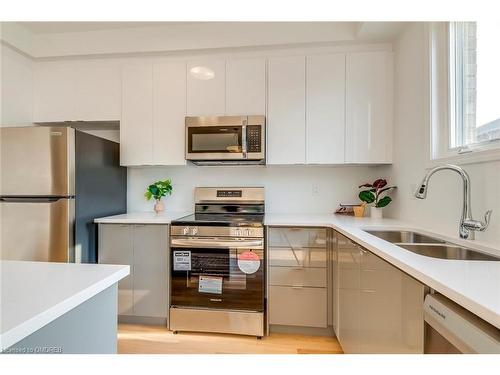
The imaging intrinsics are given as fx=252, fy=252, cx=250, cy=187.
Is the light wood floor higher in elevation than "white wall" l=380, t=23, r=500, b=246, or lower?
lower

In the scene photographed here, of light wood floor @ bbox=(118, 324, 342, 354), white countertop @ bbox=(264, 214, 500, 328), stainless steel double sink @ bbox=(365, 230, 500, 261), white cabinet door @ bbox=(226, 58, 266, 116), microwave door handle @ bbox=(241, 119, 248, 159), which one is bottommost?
light wood floor @ bbox=(118, 324, 342, 354)

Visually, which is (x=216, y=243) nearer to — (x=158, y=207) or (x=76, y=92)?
(x=158, y=207)

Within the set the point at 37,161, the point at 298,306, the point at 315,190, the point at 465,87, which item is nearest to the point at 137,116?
the point at 37,161

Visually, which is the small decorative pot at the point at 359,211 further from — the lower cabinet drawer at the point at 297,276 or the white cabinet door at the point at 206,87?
the white cabinet door at the point at 206,87

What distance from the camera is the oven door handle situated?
1936 mm

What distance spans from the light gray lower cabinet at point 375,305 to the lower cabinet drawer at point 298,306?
0.59ft

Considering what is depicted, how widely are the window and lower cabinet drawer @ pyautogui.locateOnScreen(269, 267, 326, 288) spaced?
1.14 meters

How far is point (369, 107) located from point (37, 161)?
2.71 meters

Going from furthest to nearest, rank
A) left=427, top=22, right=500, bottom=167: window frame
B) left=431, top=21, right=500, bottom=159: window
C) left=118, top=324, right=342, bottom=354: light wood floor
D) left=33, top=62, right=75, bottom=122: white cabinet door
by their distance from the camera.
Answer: left=33, top=62, right=75, bottom=122: white cabinet door, left=118, top=324, right=342, bottom=354: light wood floor, left=427, top=22, right=500, bottom=167: window frame, left=431, top=21, right=500, bottom=159: window

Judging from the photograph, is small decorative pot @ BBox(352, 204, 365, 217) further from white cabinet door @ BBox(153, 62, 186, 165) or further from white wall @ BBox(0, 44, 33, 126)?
white wall @ BBox(0, 44, 33, 126)

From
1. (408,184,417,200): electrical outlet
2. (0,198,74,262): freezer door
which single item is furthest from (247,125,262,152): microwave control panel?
(0,198,74,262): freezer door

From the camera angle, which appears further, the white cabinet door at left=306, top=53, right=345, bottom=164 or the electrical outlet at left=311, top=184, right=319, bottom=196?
the electrical outlet at left=311, top=184, right=319, bottom=196
